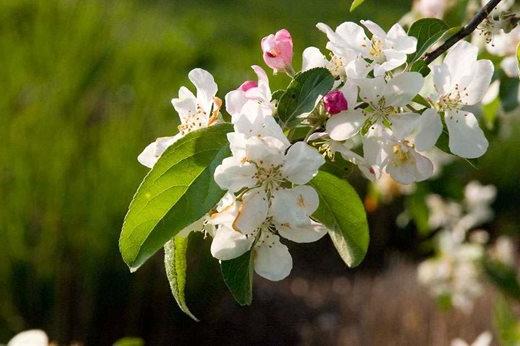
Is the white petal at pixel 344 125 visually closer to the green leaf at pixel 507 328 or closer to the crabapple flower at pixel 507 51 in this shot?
the crabapple flower at pixel 507 51

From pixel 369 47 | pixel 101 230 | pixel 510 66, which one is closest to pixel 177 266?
pixel 369 47

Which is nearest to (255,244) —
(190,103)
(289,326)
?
(190,103)

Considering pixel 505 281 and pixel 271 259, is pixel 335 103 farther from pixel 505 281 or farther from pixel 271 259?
pixel 505 281

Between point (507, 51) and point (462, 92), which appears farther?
point (507, 51)

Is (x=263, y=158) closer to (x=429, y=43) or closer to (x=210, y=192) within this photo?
(x=210, y=192)

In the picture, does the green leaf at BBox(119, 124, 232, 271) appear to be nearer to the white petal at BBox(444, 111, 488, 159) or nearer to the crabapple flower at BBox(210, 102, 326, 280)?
the crabapple flower at BBox(210, 102, 326, 280)

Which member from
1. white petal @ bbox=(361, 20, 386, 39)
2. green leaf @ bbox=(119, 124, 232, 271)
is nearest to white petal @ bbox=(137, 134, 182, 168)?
green leaf @ bbox=(119, 124, 232, 271)

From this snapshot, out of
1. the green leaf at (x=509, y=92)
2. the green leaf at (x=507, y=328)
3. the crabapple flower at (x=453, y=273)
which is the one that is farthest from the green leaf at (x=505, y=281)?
the green leaf at (x=509, y=92)
